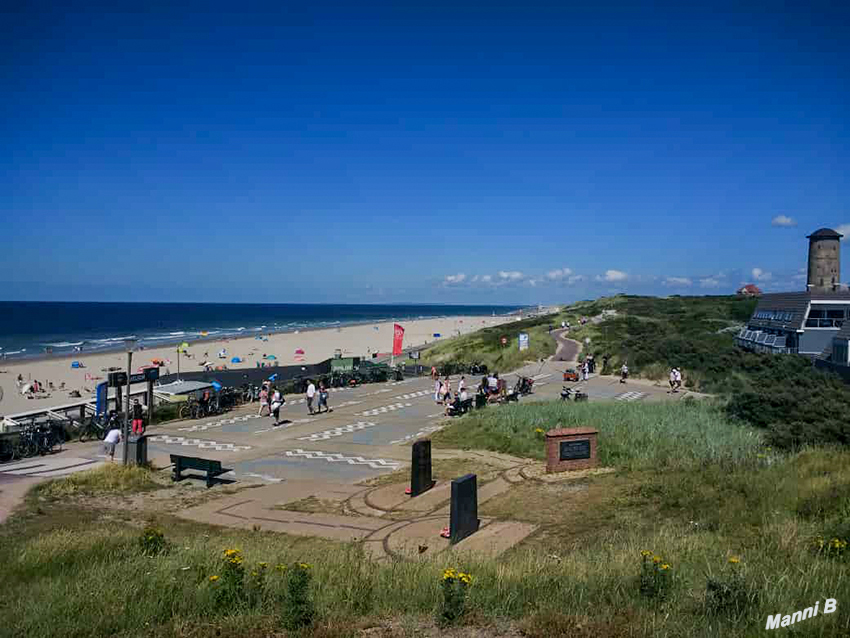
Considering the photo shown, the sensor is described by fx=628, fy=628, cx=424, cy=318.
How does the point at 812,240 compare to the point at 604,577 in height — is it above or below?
above

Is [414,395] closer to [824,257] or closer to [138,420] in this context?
[138,420]

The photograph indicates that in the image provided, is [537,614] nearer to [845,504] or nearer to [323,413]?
[845,504]

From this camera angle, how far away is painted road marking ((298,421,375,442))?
1878cm

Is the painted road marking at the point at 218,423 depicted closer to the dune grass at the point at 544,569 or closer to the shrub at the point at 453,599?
the dune grass at the point at 544,569

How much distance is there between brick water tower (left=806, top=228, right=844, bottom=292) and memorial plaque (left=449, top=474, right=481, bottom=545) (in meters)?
50.3

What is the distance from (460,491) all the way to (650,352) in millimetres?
31872

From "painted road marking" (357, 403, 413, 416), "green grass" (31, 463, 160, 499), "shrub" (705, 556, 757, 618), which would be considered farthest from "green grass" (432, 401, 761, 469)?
"green grass" (31, 463, 160, 499)

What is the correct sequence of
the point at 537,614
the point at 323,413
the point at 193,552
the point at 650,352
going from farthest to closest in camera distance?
the point at 650,352 < the point at 323,413 < the point at 193,552 < the point at 537,614

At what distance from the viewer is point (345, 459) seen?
15.9m

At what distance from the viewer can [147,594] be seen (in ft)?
18.5

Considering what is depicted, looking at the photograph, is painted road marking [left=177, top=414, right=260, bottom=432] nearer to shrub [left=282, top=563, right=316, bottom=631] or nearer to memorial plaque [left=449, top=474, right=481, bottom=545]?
memorial plaque [left=449, top=474, right=481, bottom=545]

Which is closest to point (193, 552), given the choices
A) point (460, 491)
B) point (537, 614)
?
point (460, 491)

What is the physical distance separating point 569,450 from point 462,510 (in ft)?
14.4

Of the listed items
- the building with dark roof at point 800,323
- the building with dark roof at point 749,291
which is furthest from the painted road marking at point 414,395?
the building with dark roof at point 749,291
